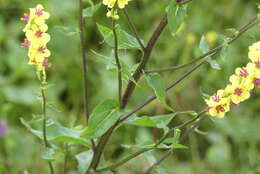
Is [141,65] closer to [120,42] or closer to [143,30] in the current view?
[120,42]

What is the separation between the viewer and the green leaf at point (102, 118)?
54.6 inches

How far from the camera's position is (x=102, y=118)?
141 centimetres

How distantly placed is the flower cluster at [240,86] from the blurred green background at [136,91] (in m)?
1.22

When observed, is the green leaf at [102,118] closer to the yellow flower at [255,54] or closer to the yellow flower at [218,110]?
the yellow flower at [218,110]

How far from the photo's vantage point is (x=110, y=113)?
1.43 metres

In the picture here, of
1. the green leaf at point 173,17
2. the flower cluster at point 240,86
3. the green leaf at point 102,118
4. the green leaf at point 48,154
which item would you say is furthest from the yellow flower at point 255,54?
the green leaf at point 48,154

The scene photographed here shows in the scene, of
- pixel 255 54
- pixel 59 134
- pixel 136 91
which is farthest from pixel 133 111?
pixel 136 91

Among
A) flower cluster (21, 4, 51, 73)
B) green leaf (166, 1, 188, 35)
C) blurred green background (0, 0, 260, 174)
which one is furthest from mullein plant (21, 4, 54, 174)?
blurred green background (0, 0, 260, 174)

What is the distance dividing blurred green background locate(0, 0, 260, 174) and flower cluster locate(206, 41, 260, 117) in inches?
48.0

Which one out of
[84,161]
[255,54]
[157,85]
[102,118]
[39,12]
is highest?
[39,12]

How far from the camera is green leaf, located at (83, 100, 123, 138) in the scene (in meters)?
1.39

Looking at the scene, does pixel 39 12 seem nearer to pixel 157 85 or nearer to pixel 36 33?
pixel 36 33

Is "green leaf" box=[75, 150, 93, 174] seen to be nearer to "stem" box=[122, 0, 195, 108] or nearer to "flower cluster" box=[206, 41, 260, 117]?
"stem" box=[122, 0, 195, 108]

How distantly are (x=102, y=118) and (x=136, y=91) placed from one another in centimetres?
144
